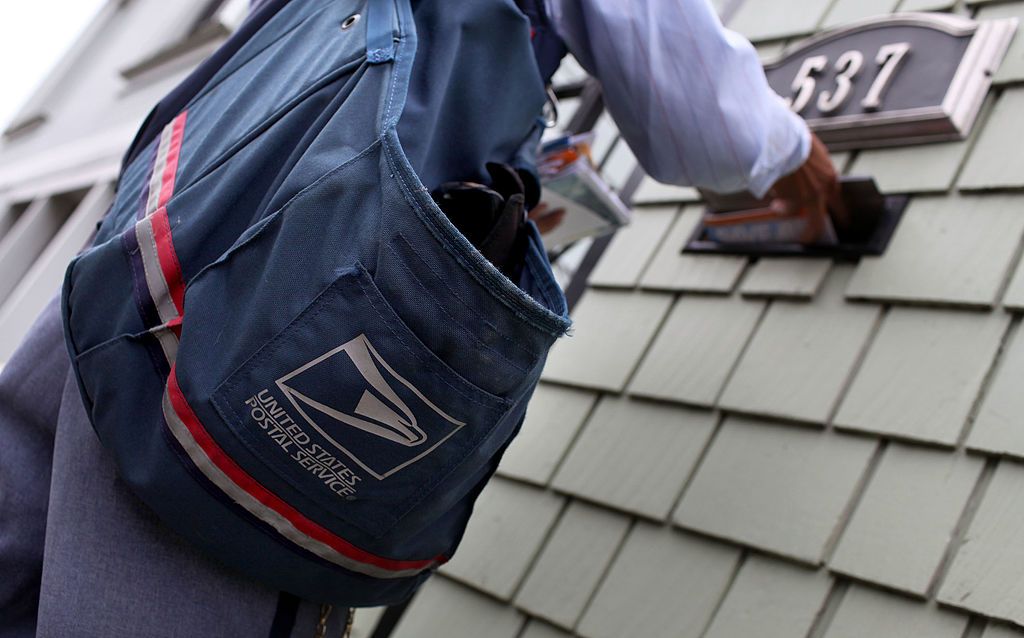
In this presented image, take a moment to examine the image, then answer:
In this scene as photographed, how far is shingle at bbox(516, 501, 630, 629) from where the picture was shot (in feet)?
5.79

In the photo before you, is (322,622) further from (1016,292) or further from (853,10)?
(853,10)

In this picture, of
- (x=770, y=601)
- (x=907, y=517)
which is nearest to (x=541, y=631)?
(x=770, y=601)

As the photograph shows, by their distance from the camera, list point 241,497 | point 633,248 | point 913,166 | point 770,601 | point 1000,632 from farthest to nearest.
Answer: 1. point 633,248
2. point 913,166
3. point 770,601
4. point 1000,632
5. point 241,497

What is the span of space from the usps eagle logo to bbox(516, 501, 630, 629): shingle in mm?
839

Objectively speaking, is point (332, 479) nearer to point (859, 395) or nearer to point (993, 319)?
point (859, 395)

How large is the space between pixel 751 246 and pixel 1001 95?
488 mm

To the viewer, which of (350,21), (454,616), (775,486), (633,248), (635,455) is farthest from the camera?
(633,248)

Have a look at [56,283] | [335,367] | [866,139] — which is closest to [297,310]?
[335,367]

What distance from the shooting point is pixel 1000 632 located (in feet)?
4.16

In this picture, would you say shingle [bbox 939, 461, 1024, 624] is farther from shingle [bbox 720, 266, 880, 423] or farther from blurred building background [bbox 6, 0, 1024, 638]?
shingle [bbox 720, 266, 880, 423]

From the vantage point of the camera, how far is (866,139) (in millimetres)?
1808

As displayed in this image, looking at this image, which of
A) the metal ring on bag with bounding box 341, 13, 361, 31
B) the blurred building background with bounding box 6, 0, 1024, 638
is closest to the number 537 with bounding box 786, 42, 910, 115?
the blurred building background with bounding box 6, 0, 1024, 638

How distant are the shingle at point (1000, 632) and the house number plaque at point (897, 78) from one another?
2.69ft

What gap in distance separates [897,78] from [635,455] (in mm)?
833
